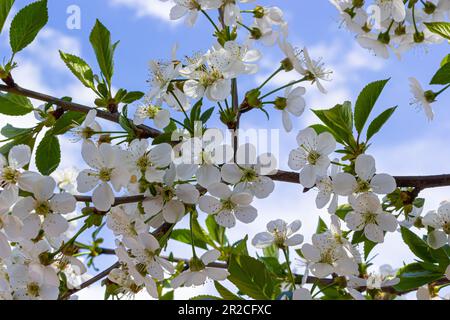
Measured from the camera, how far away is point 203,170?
1.38 meters

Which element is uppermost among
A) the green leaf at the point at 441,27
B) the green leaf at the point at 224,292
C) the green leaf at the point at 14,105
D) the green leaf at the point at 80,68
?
the green leaf at the point at 441,27

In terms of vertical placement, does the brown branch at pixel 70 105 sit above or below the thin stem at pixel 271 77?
below

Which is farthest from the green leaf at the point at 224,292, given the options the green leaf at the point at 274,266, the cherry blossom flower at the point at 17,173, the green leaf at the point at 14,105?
the green leaf at the point at 14,105

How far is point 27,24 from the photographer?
1.62 meters

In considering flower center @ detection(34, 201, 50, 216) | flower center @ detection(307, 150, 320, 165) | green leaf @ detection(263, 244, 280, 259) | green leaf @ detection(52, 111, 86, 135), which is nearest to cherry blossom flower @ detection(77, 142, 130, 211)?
flower center @ detection(34, 201, 50, 216)

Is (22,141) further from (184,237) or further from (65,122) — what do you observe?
(184,237)

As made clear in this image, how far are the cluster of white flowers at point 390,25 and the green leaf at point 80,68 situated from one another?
32.9 inches

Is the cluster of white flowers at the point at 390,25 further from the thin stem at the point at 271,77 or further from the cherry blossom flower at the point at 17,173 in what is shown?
the cherry blossom flower at the point at 17,173

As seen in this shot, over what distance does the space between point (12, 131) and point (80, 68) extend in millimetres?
268

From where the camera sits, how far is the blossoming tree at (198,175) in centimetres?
139

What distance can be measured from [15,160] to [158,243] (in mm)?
422
